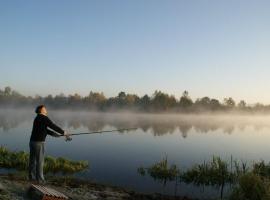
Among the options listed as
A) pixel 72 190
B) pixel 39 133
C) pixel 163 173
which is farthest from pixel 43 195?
pixel 163 173

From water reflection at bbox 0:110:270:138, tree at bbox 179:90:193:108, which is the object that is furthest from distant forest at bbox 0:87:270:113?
water reflection at bbox 0:110:270:138

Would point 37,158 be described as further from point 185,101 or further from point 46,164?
point 185,101

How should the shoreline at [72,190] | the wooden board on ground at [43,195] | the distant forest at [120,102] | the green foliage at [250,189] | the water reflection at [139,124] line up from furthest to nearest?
the distant forest at [120,102] → the water reflection at [139,124] → the green foliage at [250,189] → the shoreline at [72,190] → the wooden board on ground at [43,195]

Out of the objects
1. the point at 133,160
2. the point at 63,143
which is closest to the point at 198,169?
the point at 133,160

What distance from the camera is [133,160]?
24203 millimetres

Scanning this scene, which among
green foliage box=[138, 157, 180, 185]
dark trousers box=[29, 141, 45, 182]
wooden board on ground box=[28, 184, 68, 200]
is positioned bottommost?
green foliage box=[138, 157, 180, 185]

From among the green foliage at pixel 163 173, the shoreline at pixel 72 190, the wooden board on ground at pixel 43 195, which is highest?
the wooden board on ground at pixel 43 195

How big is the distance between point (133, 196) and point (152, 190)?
10.6 ft

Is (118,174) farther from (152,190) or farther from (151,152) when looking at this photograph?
(151,152)

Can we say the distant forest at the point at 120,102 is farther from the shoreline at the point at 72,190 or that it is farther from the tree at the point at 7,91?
the shoreline at the point at 72,190

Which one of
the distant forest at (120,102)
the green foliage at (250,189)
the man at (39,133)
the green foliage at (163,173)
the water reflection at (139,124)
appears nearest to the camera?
the green foliage at (250,189)

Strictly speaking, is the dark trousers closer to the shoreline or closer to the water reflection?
the shoreline

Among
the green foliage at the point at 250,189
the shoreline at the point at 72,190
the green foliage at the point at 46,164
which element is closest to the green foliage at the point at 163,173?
the green foliage at the point at 46,164

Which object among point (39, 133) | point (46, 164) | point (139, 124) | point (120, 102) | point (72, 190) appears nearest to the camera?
point (39, 133)
